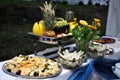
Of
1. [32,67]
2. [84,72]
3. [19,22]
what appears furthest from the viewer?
[19,22]

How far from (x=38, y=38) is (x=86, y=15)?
6.17 meters

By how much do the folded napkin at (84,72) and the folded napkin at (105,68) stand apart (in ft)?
0.31

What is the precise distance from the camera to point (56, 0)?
9320 millimetres

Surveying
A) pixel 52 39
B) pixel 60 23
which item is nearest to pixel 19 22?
pixel 60 23

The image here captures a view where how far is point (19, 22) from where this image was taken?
6.53m

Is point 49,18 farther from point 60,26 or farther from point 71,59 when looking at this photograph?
point 71,59

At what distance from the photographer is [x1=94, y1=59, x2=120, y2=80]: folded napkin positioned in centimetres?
163

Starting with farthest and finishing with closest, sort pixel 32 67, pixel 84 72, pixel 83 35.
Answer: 1. pixel 83 35
2. pixel 84 72
3. pixel 32 67

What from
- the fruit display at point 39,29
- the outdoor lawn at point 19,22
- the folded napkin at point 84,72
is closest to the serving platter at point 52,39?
the fruit display at point 39,29

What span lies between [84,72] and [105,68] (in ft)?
0.82

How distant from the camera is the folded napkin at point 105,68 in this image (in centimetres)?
163

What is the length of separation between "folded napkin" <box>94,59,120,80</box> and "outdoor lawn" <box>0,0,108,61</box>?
2.45 meters

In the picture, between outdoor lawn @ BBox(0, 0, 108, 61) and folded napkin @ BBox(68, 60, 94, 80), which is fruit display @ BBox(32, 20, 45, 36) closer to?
folded napkin @ BBox(68, 60, 94, 80)

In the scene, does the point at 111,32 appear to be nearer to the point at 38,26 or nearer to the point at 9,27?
the point at 38,26
